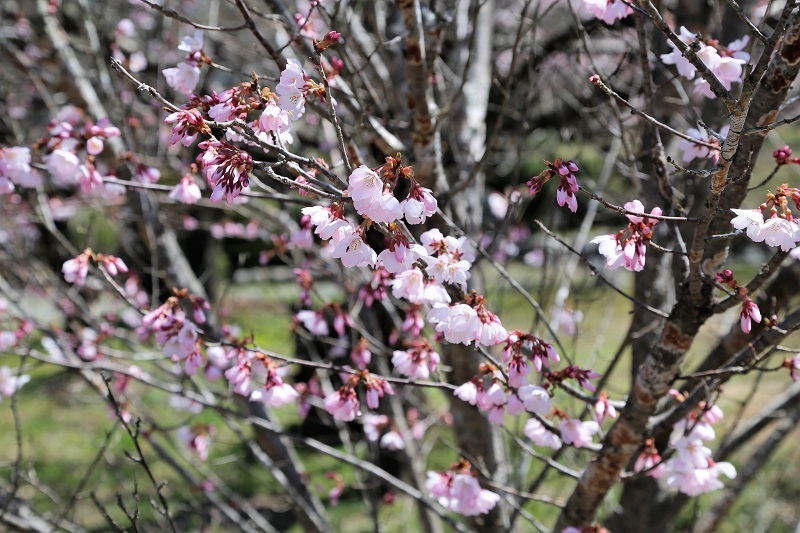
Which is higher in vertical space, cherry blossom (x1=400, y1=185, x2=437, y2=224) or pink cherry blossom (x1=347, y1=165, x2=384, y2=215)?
cherry blossom (x1=400, y1=185, x2=437, y2=224)

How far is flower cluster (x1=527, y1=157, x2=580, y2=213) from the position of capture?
1501mm

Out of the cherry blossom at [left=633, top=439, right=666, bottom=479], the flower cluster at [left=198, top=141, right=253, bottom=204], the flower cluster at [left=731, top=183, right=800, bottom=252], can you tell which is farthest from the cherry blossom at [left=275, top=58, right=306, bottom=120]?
the cherry blossom at [left=633, top=439, right=666, bottom=479]

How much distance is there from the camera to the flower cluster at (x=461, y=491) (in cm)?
225

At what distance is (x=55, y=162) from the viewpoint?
2262 millimetres

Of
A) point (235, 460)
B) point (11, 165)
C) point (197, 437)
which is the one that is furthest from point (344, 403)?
point (235, 460)

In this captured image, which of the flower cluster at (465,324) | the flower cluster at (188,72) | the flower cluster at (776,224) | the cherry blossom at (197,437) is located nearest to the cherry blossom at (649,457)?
the flower cluster at (465,324)

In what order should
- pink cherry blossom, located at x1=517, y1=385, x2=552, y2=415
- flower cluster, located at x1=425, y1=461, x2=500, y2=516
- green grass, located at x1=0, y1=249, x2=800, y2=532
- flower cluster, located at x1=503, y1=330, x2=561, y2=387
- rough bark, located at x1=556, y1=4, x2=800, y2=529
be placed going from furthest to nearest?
1. green grass, located at x1=0, y1=249, x2=800, y2=532
2. flower cluster, located at x1=425, y1=461, x2=500, y2=516
3. pink cherry blossom, located at x1=517, y1=385, x2=552, y2=415
4. flower cluster, located at x1=503, y1=330, x2=561, y2=387
5. rough bark, located at x1=556, y1=4, x2=800, y2=529

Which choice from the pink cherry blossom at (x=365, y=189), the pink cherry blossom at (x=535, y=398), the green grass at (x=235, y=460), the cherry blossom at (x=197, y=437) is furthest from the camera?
the green grass at (x=235, y=460)

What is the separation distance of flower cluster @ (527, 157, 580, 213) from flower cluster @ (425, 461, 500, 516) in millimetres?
1076

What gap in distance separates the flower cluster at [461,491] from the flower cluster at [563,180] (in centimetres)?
108

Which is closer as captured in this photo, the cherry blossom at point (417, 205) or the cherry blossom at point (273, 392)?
the cherry blossom at point (417, 205)

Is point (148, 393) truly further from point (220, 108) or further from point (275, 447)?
point (220, 108)

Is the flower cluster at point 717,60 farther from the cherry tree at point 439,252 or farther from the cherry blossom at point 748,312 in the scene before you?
the cherry blossom at point 748,312

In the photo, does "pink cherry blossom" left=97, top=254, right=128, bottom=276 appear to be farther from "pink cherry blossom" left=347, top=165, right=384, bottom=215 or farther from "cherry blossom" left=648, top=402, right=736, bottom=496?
"cherry blossom" left=648, top=402, right=736, bottom=496
